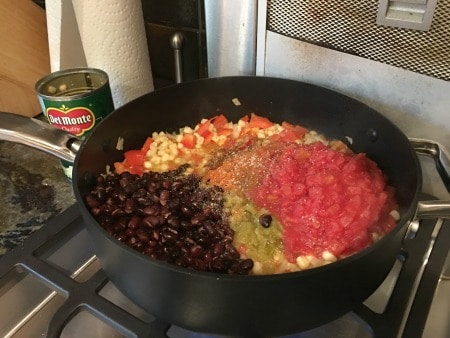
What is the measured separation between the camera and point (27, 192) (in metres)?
1.13

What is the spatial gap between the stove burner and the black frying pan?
0.24 ft

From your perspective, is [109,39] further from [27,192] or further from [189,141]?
[27,192]

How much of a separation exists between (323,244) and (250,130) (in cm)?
42

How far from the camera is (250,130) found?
1.15 m

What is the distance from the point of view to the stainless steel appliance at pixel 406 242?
79cm

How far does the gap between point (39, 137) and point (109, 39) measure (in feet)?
1.23

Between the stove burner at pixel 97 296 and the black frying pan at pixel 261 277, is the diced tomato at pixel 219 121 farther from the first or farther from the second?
the stove burner at pixel 97 296

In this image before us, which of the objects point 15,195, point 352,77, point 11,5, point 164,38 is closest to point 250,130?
point 352,77

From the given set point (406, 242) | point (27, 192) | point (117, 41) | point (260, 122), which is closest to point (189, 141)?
point (260, 122)

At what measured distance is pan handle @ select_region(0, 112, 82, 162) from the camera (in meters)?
0.83

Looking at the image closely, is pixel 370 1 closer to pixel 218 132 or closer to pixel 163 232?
pixel 218 132

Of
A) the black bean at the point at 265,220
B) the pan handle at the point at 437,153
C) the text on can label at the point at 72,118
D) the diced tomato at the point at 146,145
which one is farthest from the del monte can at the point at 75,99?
the pan handle at the point at 437,153

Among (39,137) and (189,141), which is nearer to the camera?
(39,137)

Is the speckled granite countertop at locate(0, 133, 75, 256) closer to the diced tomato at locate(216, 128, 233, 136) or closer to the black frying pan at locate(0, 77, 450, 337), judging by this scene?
the black frying pan at locate(0, 77, 450, 337)
